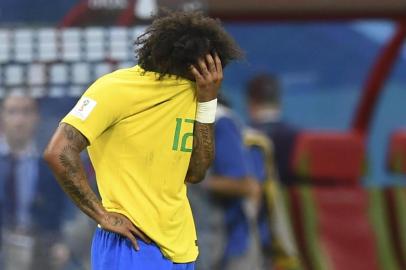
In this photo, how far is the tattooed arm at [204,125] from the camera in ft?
15.9

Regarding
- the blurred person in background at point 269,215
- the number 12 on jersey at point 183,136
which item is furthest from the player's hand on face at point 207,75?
the blurred person in background at point 269,215

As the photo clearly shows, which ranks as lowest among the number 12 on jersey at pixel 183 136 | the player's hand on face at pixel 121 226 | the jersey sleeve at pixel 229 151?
the jersey sleeve at pixel 229 151

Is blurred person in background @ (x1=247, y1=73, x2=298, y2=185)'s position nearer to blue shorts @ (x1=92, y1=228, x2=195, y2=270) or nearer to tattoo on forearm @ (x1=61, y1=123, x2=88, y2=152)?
blue shorts @ (x1=92, y1=228, x2=195, y2=270)

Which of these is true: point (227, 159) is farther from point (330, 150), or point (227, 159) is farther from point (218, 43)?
point (218, 43)

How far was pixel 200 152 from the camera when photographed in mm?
5047

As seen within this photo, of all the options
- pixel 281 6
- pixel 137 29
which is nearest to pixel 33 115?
pixel 137 29

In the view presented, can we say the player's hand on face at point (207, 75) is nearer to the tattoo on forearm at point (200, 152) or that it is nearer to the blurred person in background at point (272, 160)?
the tattoo on forearm at point (200, 152)

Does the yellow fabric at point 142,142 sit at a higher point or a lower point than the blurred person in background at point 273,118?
higher

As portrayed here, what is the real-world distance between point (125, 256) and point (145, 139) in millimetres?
456

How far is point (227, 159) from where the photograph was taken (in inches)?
309

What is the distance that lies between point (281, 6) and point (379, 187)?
2.02 m

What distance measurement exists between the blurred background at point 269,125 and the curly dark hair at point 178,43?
1541mm

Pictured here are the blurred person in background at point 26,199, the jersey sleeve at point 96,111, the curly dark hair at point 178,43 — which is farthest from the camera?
the blurred person in background at point 26,199

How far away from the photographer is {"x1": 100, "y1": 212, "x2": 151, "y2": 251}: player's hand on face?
4754 millimetres
